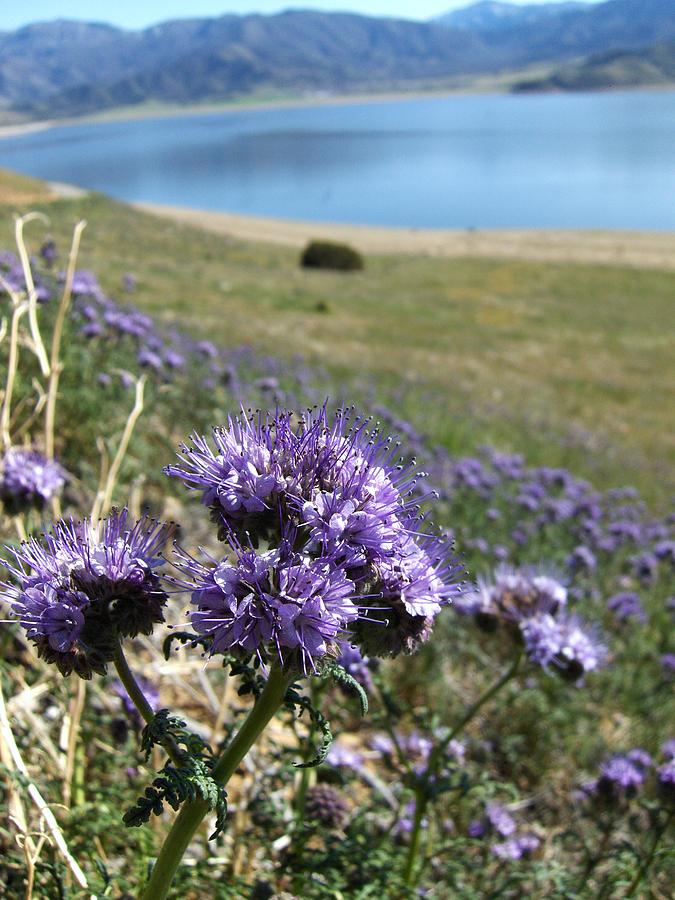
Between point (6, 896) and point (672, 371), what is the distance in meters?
28.9

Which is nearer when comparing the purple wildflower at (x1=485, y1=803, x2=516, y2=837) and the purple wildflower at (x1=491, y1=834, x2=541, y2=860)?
the purple wildflower at (x1=491, y1=834, x2=541, y2=860)

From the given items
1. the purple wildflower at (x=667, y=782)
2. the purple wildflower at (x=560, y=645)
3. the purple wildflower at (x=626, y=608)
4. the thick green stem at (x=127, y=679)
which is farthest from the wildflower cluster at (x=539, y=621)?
the purple wildflower at (x=626, y=608)

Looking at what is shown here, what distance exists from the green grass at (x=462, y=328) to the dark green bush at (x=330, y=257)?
1325mm

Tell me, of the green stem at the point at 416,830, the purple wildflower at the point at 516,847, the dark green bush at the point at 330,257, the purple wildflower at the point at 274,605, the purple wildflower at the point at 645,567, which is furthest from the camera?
the dark green bush at the point at 330,257

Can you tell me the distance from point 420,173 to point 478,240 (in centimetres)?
6284

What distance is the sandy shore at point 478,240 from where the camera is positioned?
52.6 metres

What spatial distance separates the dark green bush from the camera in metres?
46.0

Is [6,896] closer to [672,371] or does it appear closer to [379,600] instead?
[379,600]

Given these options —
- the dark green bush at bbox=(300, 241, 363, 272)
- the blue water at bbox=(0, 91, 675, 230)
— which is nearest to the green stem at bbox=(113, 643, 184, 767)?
the dark green bush at bbox=(300, 241, 363, 272)

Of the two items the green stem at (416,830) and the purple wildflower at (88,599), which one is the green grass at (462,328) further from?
the purple wildflower at (88,599)

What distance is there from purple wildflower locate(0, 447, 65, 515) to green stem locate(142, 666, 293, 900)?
1.76 m

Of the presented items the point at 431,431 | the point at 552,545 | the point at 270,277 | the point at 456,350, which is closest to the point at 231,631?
the point at 552,545

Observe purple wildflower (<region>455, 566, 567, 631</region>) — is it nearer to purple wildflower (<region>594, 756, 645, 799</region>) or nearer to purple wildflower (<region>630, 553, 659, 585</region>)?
purple wildflower (<region>594, 756, 645, 799</region>)

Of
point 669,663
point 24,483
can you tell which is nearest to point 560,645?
point 24,483
